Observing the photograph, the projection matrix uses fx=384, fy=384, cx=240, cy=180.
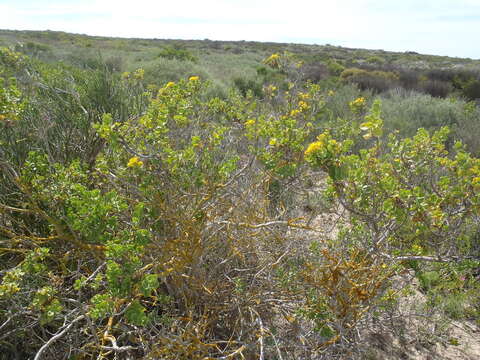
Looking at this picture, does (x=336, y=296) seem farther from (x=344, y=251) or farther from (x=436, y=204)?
Answer: (x=436, y=204)

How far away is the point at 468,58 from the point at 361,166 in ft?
141

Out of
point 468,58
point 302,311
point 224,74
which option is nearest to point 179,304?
point 302,311

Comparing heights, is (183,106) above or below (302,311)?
above

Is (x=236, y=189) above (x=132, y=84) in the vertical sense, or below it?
below

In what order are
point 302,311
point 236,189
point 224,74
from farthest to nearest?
1. point 224,74
2. point 236,189
3. point 302,311

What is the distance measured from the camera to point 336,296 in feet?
7.11

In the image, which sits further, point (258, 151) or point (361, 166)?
point (258, 151)

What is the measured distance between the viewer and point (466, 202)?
2.08 meters

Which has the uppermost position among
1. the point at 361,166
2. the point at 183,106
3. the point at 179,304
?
the point at 183,106

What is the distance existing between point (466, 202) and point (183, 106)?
5.78 feet

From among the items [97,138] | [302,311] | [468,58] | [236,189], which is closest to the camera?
[302,311]

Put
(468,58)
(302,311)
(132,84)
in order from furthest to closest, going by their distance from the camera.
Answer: (468,58)
(132,84)
(302,311)

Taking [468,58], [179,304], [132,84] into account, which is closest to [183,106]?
[179,304]

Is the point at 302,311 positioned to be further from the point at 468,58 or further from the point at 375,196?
the point at 468,58
